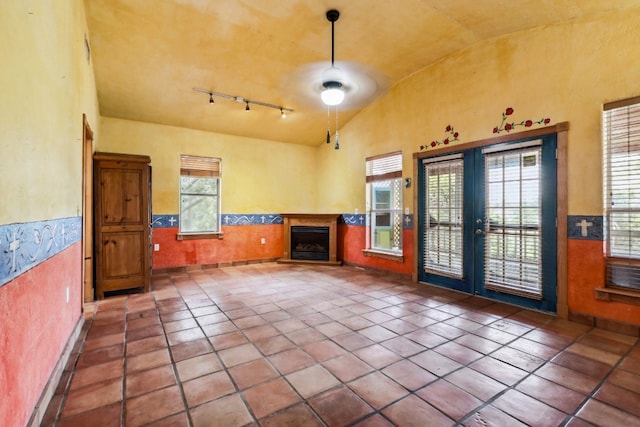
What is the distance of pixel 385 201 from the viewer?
18.1 feet

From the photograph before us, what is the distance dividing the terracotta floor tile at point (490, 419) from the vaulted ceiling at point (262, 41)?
3.64 meters

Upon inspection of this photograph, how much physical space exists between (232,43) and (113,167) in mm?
2292

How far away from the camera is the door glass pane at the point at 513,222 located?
11.5ft

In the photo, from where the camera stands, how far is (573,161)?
318 centimetres

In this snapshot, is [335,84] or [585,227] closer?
[585,227]

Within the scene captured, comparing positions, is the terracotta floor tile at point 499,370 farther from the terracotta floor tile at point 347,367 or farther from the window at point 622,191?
the window at point 622,191

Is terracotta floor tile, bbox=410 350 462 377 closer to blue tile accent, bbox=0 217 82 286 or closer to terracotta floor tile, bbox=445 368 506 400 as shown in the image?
terracotta floor tile, bbox=445 368 506 400

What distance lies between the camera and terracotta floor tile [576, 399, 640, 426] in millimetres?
1710

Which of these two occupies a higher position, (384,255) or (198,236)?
(198,236)

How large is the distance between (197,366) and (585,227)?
3871 millimetres

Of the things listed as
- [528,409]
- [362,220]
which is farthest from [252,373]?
[362,220]

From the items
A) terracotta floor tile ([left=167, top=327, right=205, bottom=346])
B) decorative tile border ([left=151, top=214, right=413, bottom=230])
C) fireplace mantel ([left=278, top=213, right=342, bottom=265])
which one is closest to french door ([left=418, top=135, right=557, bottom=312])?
decorative tile border ([left=151, top=214, right=413, bottom=230])

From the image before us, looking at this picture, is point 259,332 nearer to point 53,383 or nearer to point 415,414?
point 53,383

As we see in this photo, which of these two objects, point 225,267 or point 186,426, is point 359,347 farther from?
point 225,267
